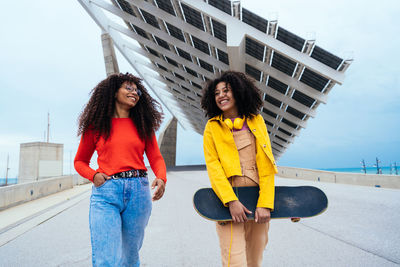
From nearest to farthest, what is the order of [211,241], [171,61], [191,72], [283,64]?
[211,241] → [283,64] → [171,61] → [191,72]

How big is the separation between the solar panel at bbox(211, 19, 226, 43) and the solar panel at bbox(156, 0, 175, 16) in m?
2.32

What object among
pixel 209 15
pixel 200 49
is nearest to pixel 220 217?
pixel 209 15

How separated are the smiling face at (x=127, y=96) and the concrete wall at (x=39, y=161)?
15.7 metres

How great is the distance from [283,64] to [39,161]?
567 inches

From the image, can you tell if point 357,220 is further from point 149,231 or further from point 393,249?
point 149,231

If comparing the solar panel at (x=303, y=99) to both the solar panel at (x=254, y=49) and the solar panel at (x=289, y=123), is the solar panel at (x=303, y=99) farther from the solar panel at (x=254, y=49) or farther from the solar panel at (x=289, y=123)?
the solar panel at (x=289, y=123)

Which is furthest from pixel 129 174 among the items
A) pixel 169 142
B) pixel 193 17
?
pixel 169 142

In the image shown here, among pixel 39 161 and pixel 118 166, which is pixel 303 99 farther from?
pixel 118 166

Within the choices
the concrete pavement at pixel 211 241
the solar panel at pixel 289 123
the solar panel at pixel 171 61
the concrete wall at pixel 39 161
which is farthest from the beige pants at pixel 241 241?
the solar panel at pixel 171 61

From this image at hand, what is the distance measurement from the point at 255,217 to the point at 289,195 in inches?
11.9

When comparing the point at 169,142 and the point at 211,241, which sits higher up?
the point at 169,142

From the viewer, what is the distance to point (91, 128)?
1.94 meters

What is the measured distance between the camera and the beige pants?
Answer: 166cm

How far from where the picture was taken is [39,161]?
1541cm
